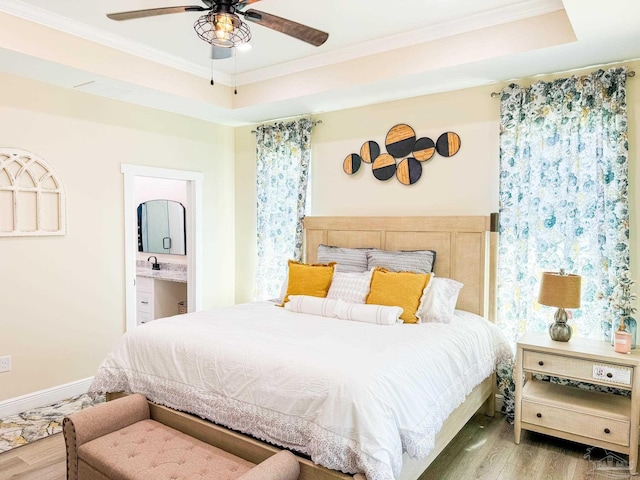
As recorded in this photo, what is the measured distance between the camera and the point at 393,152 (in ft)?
13.4

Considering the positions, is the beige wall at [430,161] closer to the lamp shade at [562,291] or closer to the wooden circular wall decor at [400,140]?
the wooden circular wall decor at [400,140]

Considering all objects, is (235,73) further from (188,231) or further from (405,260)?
(405,260)

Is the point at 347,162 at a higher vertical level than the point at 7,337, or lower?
higher

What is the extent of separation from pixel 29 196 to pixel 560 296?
13.0 feet

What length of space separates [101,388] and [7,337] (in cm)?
114

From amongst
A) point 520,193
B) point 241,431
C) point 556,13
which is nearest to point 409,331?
point 241,431

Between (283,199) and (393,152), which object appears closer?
(393,152)

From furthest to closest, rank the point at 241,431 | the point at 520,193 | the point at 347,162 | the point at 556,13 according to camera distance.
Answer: the point at 347,162
the point at 520,193
the point at 556,13
the point at 241,431

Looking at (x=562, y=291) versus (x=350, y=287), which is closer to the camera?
(x=562, y=291)

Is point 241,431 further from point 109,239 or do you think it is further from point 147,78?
point 147,78

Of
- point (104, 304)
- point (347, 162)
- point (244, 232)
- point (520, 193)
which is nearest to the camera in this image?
point (520, 193)

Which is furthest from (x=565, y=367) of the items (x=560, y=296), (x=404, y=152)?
(x=404, y=152)

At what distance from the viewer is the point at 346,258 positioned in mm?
4008

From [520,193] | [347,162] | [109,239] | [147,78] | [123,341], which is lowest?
[123,341]
